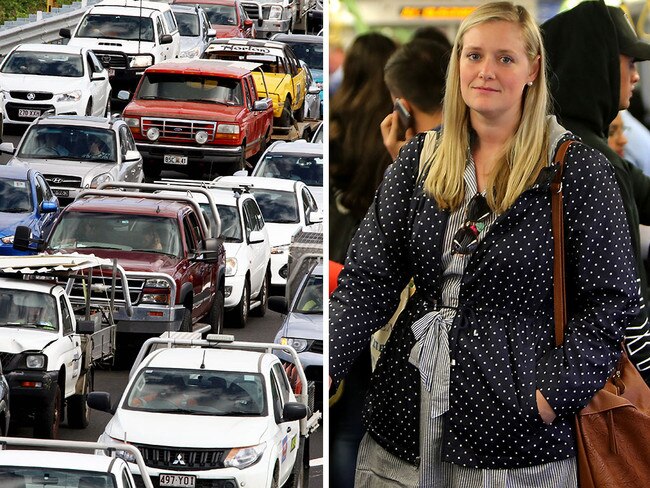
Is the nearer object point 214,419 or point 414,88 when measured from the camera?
point 414,88

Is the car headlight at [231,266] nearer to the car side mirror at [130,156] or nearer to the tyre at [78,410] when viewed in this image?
the car side mirror at [130,156]

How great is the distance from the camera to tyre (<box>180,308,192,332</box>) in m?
18.7

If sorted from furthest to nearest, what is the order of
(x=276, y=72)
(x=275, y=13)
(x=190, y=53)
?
(x=275, y=13), (x=190, y=53), (x=276, y=72)

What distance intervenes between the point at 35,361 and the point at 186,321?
3795 mm

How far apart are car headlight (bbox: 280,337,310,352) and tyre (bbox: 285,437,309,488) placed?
2223 mm

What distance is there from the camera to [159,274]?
1827 cm

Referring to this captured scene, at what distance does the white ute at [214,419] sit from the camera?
12867 millimetres

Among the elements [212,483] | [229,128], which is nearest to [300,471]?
[212,483]

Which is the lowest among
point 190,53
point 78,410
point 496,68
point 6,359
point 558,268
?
point 190,53

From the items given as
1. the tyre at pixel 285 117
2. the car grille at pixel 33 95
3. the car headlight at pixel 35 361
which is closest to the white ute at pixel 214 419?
the car headlight at pixel 35 361

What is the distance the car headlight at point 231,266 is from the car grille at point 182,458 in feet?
28.0

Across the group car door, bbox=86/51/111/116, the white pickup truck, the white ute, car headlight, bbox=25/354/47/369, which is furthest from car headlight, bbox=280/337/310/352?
car door, bbox=86/51/111/116

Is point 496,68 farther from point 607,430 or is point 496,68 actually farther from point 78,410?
point 78,410

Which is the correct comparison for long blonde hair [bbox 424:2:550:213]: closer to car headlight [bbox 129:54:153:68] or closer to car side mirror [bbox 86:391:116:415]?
car side mirror [bbox 86:391:116:415]
